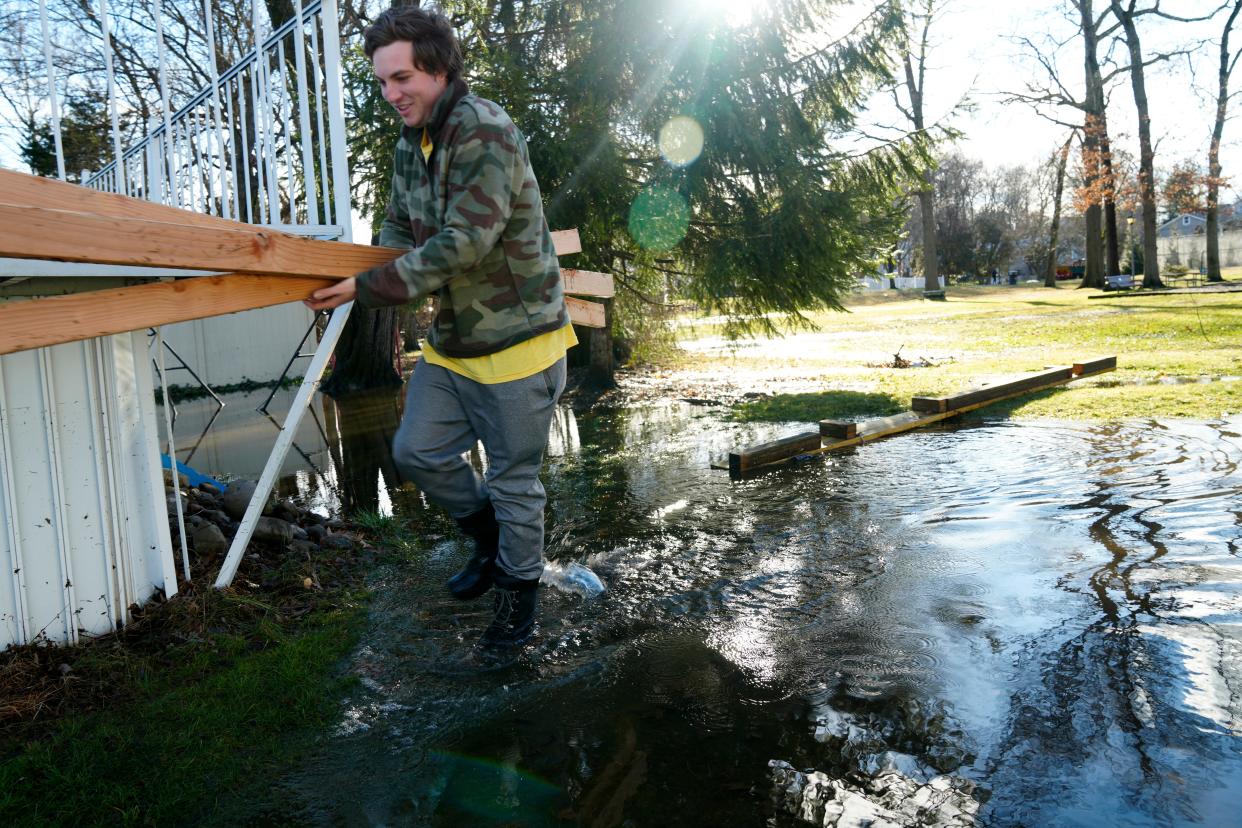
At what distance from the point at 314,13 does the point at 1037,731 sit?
13.6 feet

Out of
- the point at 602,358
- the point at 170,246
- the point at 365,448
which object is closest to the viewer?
the point at 170,246

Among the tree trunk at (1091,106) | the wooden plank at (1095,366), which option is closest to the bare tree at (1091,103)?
the tree trunk at (1091,106)

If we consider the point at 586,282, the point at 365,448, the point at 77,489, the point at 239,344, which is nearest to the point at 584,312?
the point at 586,282

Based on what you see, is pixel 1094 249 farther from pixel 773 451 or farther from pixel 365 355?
pixel 773 451

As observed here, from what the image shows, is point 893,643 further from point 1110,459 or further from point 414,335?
point 414,335

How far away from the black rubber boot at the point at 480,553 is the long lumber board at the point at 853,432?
3.03 meters

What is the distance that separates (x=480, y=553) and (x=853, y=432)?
448cm

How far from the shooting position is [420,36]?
2834mm

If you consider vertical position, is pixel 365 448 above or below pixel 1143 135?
below

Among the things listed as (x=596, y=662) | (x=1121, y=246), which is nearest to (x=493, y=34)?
(x=596, y=662)

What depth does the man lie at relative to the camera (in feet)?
9.15

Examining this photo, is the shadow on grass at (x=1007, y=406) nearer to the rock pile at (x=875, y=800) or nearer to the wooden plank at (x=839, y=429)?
the wooden plank at (x=839, y=429)

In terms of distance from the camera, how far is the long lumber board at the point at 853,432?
631cm

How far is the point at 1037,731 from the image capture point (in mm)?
2441
